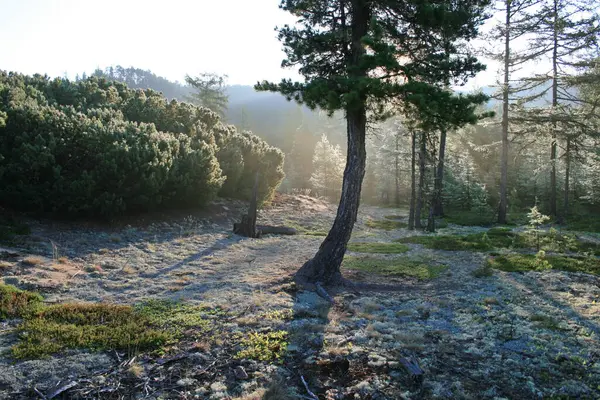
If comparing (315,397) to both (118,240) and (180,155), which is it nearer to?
(118,240)

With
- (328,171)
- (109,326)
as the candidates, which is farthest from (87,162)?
(328,171)

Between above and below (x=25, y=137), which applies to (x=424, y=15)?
above

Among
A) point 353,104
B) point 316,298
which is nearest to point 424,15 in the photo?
point 353,104

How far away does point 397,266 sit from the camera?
424 inches

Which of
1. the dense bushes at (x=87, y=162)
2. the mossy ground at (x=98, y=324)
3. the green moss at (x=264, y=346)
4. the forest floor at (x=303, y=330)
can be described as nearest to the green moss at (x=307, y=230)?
the dense bushes at (x=87, y=162)

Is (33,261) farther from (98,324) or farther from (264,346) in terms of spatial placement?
(264,346)

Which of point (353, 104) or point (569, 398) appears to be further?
point (353, 104)

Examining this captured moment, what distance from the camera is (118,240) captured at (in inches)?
454

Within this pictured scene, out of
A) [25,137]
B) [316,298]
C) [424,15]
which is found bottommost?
[316,298]

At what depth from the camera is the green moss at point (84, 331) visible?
4609mm

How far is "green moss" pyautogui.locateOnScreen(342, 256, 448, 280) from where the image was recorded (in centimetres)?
997

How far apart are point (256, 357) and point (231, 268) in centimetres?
566

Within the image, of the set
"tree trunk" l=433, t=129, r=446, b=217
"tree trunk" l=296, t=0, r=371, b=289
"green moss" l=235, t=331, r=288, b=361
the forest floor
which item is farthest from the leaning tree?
"tree trunk" l=433, t=129, r=446, b=217

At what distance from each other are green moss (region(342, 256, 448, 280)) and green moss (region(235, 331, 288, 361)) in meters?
5.48
